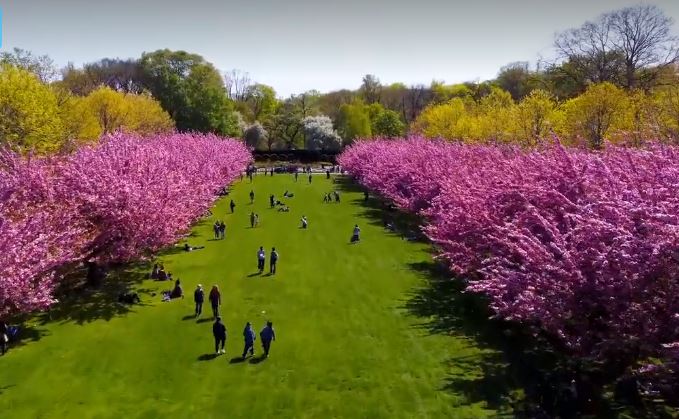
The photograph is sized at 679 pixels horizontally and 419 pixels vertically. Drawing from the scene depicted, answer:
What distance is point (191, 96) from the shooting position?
4675 inches

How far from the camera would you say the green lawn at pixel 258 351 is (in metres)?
20.3

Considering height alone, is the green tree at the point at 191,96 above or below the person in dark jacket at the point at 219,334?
above

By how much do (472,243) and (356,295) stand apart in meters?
8.64

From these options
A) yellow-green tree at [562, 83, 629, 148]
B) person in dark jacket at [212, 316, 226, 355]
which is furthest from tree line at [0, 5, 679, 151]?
person in dark jacket at [212, 316, 226, 355]

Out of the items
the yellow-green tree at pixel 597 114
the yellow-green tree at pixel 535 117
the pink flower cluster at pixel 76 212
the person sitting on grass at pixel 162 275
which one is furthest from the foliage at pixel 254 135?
the person sitting on grass at pixel 162 275

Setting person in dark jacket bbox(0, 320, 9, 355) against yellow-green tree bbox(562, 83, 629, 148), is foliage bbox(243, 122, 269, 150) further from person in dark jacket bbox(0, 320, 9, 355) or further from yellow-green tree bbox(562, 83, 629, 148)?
person in dark jacket bbox(0, 320, 9, 355)

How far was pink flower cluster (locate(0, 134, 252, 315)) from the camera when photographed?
23.4 metres

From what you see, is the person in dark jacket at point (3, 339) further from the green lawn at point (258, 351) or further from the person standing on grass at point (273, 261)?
the person standing on grass at point (273, 261)

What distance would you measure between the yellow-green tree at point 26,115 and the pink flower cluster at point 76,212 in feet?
42.0

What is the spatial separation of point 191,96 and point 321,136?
33.2 meters

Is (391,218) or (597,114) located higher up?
(597,114)

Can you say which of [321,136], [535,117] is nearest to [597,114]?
[535,117]

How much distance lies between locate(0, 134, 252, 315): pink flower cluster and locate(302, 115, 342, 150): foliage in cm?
10040

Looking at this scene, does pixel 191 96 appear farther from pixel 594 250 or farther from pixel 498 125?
pixel 594 250
